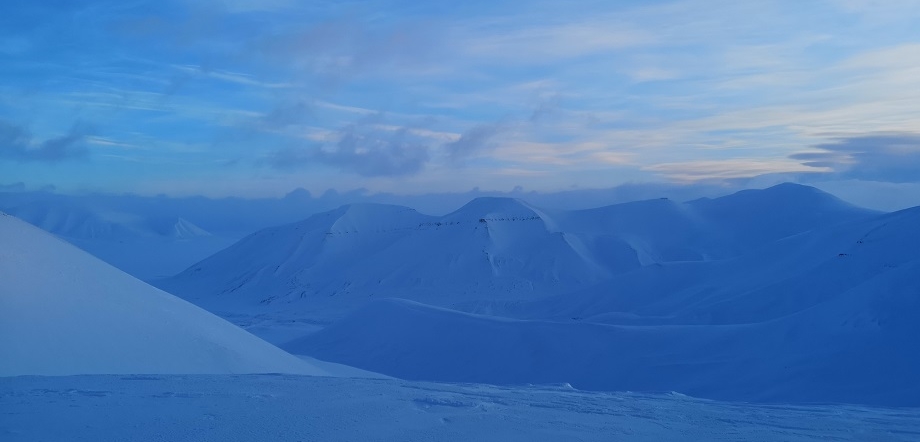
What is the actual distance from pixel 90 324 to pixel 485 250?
40.2m

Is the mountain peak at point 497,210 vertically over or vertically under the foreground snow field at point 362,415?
over

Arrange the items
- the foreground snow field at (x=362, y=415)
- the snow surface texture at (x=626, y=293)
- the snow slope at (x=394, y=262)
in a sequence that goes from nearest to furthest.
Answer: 1. the foreground snow field at (x=362, y=415)
2. the snow surface texture at (x=626, y=293)
3. the snow slope at (x=394, y=262)

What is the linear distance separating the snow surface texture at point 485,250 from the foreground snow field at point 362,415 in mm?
30712

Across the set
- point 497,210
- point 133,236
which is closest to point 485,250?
point 497,210

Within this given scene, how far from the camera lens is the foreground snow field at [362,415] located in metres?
6.73

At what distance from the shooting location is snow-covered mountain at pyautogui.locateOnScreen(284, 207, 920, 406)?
52.5 feet

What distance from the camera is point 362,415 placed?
7.50 metres

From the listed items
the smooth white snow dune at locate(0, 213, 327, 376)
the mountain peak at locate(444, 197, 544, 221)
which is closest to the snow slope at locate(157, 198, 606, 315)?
the mountain peak at locate(444, 197, 544, 221)

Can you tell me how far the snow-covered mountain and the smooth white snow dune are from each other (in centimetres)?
911

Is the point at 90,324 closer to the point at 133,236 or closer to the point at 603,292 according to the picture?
the point at 603,292

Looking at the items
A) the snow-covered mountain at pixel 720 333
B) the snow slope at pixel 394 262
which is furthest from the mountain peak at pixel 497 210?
the snow-covered mountain at pixel 720 333

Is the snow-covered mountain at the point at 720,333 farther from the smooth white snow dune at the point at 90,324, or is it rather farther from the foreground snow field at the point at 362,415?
the smooth white snow dune at the point at 90,324

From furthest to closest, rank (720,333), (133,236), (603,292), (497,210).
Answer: (133,236) → (497,210) → (603,292) → (720,333)

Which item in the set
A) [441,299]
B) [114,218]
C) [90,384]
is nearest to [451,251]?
[441,299]
